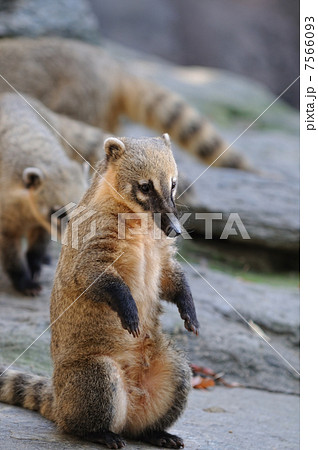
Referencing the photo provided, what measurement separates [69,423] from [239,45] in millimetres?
18460

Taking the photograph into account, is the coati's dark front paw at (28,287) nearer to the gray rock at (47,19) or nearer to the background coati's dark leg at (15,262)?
the background coati's dark leg at (15,262)

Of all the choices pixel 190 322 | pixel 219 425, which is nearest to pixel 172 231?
pixel 190 322

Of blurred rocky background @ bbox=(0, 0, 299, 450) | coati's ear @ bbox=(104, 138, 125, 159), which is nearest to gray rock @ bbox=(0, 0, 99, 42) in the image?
blurred rocky background @ bbox=(0, 0, 299, 450)

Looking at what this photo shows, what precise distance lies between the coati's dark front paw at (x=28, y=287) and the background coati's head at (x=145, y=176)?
9.59 feet

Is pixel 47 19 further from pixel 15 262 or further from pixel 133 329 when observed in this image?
pixel 133 329

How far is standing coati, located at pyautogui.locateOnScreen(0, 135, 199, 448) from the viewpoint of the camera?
401 centimetres

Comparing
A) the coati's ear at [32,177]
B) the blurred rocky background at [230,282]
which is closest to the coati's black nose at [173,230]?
the blurred rocky background at [230,282]

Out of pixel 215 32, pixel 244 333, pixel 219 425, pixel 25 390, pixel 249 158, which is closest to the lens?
pixel 25 390

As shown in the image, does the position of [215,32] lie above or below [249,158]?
above

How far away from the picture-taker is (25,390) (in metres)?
4.59

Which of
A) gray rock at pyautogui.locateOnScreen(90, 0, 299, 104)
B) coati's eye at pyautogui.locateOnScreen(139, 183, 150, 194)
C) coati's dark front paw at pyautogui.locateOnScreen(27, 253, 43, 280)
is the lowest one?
coati's dark front paw at pyautogui.locateOnScreen(27, 253, 43, 280)

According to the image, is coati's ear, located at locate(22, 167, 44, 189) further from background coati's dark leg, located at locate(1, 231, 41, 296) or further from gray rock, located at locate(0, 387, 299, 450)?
gray rock, located at locate(0, 387, 299, 450)

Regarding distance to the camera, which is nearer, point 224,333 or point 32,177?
point 224,333

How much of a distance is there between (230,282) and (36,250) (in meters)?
2.12
